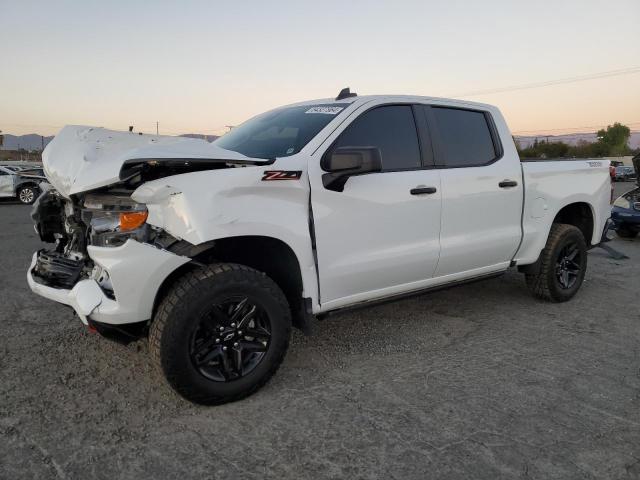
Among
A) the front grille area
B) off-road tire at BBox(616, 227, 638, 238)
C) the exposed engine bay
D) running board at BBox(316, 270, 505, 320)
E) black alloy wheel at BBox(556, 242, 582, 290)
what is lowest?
off-road tire at BBox(616, 227, 638, 238)

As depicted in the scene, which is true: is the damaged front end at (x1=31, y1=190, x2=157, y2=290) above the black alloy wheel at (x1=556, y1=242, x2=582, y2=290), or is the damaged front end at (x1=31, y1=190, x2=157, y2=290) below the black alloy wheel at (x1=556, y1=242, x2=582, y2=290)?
above

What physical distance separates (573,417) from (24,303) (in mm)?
4624

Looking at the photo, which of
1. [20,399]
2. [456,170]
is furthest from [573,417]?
[20,399]

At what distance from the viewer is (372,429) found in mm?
2699

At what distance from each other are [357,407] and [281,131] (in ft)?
6.47

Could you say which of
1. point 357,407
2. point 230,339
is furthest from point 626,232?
point 230,339

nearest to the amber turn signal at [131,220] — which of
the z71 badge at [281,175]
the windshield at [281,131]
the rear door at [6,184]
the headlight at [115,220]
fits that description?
the headlight at [115,220]

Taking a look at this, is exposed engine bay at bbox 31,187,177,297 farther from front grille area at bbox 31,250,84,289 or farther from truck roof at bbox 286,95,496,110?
truck roof at bbox 286,95,496,110

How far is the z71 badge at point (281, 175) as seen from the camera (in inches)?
117

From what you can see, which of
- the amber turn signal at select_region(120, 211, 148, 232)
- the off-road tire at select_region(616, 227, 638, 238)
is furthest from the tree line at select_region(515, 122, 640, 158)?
the amber turn signal at select_region(120, 211, 148, 232)

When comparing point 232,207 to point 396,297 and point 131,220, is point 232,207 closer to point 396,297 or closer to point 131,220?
point 131,220

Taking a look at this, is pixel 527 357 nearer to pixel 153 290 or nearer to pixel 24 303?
pixel 153 290

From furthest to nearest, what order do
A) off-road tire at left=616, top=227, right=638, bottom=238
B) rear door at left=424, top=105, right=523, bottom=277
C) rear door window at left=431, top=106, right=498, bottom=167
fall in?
off-road tire at left=616, top=227, right=638, bottom=238 → rear door window at left=431, top=106, right=498, bottom=167 → rear door at left=424, top=105, right=523, bottom=277

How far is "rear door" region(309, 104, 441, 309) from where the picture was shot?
329cm
